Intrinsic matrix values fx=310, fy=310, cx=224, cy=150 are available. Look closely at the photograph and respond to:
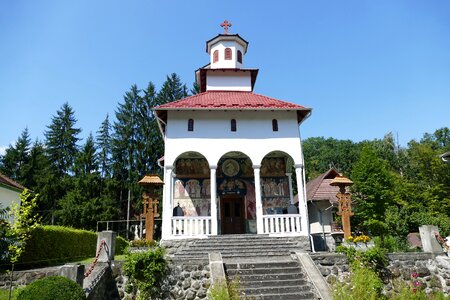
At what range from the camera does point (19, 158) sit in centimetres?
3741

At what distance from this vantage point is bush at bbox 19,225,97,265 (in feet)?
44.2

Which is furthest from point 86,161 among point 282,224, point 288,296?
point 288,296

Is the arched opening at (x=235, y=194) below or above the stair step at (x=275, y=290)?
above

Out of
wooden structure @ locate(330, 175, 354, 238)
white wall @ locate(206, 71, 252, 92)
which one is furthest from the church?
wooden structure @ locate(330, 175, 354, 238)

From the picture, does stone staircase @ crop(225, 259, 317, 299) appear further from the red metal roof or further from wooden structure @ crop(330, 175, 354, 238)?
the red metal roof

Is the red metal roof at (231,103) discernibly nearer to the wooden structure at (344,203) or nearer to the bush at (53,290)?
the wooden structure at (344,203)

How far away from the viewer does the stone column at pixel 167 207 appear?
44.1 feet

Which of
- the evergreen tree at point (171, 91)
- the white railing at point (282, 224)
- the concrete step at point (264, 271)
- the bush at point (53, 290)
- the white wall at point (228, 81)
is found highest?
the evergreen tree at point (171, 91)

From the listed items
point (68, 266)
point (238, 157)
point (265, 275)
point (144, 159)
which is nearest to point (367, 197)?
point (238, 157)

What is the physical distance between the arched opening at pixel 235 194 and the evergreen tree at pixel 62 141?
85.7 ft

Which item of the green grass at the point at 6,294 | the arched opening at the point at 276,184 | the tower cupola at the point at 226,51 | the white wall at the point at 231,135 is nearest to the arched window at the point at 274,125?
the white wall at the point at 231,135

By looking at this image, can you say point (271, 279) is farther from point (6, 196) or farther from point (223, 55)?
point (6, 196)

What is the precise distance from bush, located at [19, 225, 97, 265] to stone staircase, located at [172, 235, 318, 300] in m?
6.45

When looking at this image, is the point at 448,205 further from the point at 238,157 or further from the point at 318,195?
the point at 238,157
